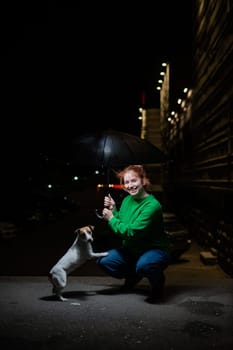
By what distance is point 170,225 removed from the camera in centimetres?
1466

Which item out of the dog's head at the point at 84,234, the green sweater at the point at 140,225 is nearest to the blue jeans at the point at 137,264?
the green sweater at the point at 140,225

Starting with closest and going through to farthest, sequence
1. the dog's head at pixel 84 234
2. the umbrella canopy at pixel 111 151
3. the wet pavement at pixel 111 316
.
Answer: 1. the wet pavement at pixel 111 316
2. the dog's head at pixel 84 234
3. the umbrella canopy at pixel 111 151

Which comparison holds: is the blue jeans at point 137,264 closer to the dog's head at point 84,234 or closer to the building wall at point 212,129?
the dog's head at point 84,234

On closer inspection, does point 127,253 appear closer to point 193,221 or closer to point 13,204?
point 193,221

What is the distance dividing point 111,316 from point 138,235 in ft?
3.39

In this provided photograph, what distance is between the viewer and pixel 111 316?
6.00m

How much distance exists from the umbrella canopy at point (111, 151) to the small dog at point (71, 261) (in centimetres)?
101

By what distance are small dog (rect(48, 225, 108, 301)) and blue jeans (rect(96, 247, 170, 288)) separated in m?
0.29

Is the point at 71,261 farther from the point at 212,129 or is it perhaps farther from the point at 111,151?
the point at 212,129

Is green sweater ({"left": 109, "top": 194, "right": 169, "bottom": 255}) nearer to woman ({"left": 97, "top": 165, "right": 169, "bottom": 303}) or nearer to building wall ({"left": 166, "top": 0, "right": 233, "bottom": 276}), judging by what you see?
woman ({"left": 97, "top": 165, "right": 169, "bottom": 303})

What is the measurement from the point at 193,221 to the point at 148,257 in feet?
49.2

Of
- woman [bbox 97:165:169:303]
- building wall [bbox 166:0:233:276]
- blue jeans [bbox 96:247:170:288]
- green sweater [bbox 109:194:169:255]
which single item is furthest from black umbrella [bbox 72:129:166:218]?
blue jeans [bbox 96:247:170:288]

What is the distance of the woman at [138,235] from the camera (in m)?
6.51

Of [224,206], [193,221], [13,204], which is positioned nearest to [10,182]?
[13,204]
